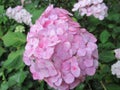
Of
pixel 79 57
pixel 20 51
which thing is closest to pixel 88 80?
pixel 20 51

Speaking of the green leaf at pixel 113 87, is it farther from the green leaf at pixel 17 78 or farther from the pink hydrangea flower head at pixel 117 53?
the green leaf at pixel 17 78

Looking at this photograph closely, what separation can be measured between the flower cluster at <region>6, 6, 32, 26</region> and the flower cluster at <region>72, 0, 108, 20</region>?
31cm

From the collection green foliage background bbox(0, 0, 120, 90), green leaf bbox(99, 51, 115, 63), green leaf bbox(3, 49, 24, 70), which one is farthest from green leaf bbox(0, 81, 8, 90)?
green leaf bbox(99, 51, 115, 63)

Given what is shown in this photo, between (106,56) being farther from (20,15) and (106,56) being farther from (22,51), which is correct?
(20,15)

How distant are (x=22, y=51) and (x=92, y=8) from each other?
584mm

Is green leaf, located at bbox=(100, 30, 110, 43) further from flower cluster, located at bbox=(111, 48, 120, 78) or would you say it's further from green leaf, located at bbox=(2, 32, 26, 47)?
green leaf, located at bbox=(2, 32, 26, 47)

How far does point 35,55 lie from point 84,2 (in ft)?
2.87

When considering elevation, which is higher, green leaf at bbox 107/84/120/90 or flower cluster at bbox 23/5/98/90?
flower cluster at bbox 23/5/98/90

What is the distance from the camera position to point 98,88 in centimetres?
221

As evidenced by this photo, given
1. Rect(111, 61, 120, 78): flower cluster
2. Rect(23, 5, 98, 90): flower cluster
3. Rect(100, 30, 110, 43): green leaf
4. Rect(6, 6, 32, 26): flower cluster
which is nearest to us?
Rect(23, 5, 98, 90): flower cluster

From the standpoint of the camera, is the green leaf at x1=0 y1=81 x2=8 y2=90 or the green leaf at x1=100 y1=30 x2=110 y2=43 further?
the green leaf at x1=100 y1=30 x2=110 y2=43

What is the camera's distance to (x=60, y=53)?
158 centimetres

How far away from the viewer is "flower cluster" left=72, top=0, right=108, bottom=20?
7.79ft

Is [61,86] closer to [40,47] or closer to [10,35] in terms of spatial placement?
[40,47]
